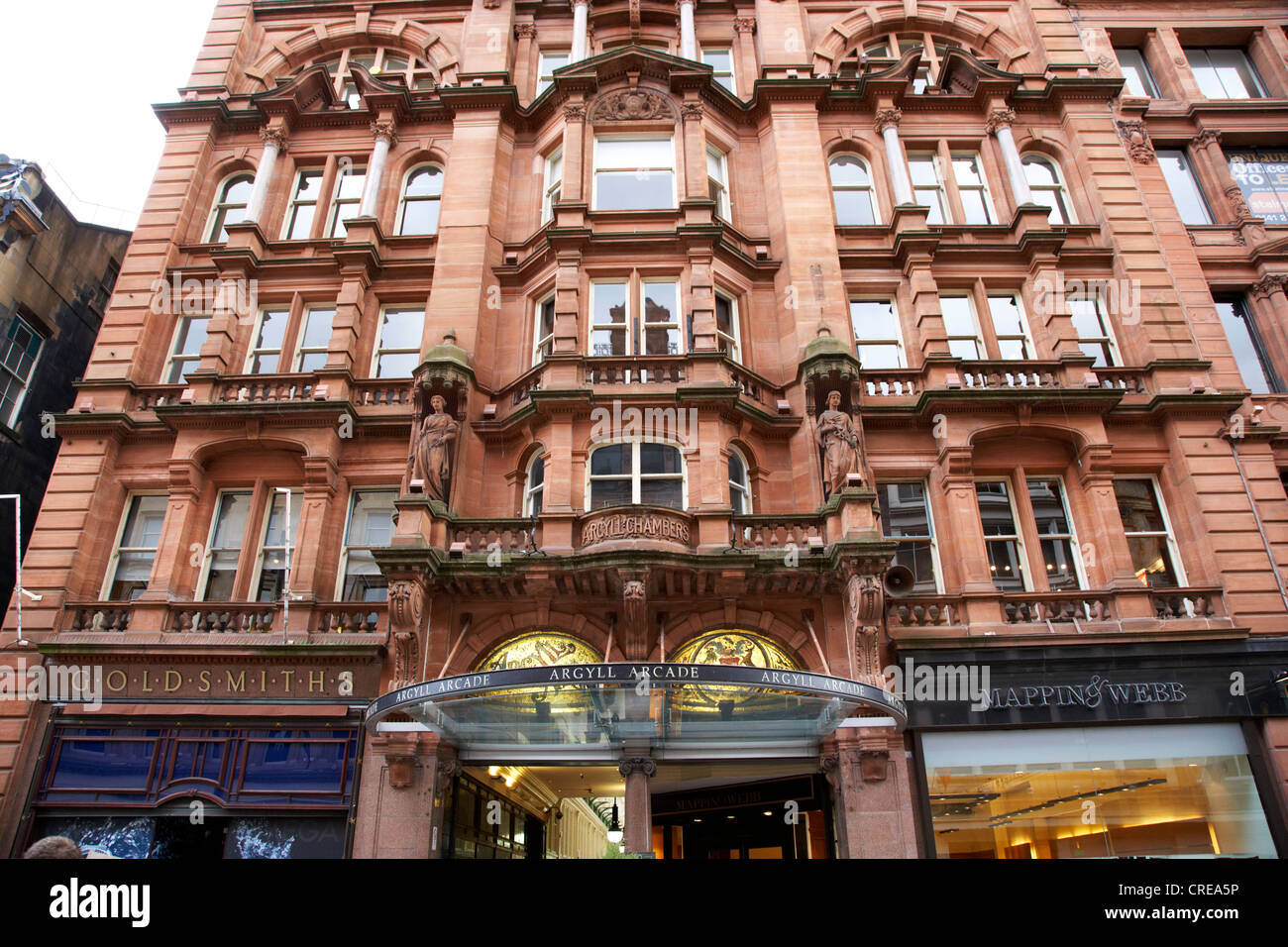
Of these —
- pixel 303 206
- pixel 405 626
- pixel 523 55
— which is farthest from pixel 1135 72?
pixel 405 626

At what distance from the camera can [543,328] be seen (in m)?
18.4

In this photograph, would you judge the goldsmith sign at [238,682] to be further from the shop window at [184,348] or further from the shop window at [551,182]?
the shop window at [551,182]

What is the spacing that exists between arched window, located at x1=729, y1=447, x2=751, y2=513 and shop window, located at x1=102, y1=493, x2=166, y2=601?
1225cm

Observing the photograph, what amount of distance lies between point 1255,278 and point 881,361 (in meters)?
9.90

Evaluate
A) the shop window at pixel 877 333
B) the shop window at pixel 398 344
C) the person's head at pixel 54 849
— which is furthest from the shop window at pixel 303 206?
the person's head at pixel 54 849

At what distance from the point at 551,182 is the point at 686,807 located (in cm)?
1564

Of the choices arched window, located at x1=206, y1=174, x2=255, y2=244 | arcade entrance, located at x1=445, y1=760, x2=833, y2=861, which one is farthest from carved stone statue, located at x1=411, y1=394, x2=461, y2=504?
arched window, located at x1=206, y1=174, x2=255, y2=244

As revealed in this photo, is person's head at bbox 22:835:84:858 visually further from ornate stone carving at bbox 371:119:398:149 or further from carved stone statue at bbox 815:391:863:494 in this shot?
ornate stone carving at bbox 371:119:398:149

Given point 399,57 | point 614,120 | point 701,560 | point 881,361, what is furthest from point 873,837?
point 399,57

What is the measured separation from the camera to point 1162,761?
46.2 feet

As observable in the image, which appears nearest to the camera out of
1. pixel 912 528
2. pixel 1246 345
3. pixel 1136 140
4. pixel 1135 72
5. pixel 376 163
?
pixel 912 528

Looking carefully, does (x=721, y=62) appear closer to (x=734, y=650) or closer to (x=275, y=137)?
(x=275, y=137)
